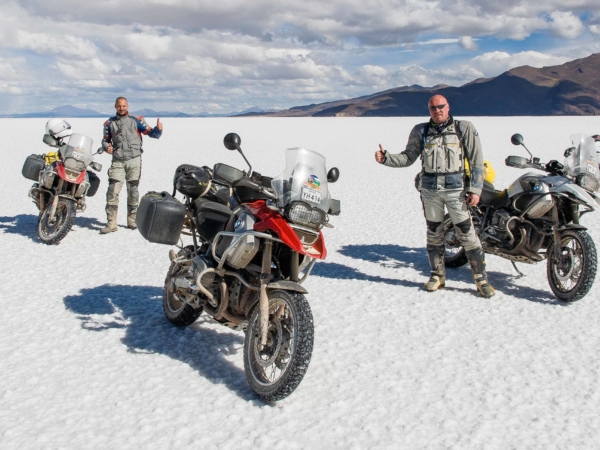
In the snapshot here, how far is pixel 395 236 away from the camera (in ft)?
28.0

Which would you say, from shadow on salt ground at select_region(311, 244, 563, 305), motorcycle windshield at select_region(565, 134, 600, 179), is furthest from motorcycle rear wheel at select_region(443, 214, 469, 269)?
motorcycle windshield at select_region(565, 134, 600, 179)

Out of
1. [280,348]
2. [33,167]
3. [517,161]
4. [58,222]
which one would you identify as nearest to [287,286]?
[280,348]

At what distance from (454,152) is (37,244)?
5.57m

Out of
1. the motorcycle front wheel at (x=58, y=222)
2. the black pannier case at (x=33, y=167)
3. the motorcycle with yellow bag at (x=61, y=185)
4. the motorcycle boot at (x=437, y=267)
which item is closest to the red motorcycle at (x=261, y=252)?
the motorcycle boot at (x=437, y=267)

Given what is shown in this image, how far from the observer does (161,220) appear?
4254 mm

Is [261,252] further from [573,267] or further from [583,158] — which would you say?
[583,158]

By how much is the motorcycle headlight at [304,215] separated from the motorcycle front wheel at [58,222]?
5209mm

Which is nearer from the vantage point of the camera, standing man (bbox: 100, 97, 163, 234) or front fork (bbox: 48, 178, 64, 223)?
front fork (bbox: 48, 178, 64, 223)

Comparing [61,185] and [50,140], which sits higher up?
[50,140]

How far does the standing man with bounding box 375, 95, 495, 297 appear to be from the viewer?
5.55m

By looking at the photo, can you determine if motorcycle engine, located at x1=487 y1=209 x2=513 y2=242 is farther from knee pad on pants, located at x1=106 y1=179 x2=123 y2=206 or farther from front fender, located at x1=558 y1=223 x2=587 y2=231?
knee pad on pants, located at x1=106 y1=179 x2=123 y2=206

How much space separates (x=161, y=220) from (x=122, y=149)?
4.45 meters

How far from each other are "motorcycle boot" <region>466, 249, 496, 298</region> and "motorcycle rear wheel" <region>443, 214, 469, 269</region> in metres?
0.63

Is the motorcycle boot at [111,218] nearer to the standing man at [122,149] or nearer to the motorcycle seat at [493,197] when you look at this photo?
the standing man at [122,149]
